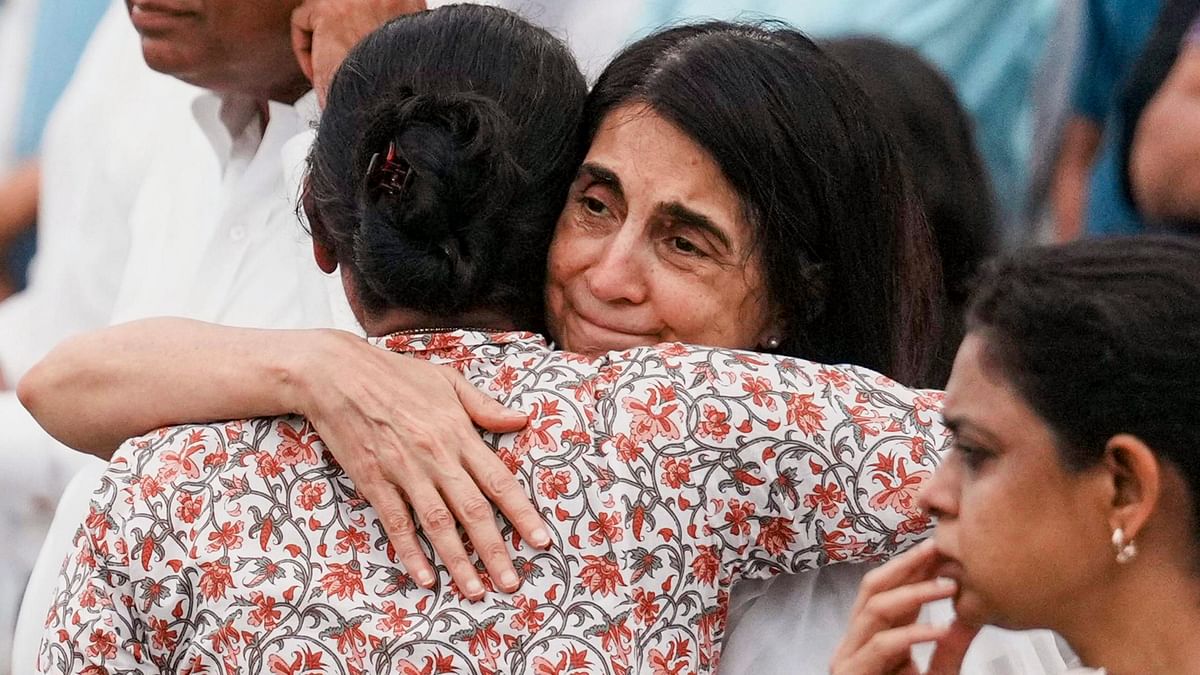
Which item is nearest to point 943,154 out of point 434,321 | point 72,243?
point 434,321

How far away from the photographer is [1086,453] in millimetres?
1670

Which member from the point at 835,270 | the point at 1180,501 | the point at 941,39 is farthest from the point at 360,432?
the point at 941,39

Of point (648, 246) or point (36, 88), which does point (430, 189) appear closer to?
point (648, 246)

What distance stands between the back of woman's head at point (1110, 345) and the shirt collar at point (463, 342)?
533 mm

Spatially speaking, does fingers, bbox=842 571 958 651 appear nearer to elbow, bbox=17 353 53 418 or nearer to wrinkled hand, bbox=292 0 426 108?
elbow, bbox=17 353 53 418

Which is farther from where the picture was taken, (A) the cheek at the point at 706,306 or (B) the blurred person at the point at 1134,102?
(B) the blurred person at the point at 1134,102

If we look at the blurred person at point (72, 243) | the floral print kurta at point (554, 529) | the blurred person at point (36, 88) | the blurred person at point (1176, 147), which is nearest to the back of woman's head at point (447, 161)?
the floral print kurta at point (554, 529)

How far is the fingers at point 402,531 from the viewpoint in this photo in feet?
6.25

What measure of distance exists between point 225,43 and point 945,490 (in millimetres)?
1807

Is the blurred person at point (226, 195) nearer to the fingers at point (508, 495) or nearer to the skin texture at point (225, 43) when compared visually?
the skin texture at point (225, 43)

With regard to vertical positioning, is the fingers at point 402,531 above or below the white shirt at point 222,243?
above

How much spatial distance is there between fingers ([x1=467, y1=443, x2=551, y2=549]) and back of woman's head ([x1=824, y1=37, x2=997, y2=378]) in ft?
4.88

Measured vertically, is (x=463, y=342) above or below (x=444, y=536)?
above

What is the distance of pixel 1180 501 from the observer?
5.42 ft
